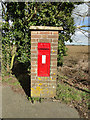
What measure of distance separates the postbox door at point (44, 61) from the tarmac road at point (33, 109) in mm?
867

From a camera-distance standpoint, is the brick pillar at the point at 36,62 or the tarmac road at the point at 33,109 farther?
the brick pillar at the point at 36,62

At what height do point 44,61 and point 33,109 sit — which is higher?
point 44,61

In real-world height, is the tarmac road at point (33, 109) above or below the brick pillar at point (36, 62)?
below

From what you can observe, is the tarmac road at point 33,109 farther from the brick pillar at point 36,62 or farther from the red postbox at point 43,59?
the red postbox at point 43,59

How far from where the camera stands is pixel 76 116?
245 cm

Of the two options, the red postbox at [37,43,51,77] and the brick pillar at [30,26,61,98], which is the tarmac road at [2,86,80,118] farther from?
the red postbox at [37,43,51,77]

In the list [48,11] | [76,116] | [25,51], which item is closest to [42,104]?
[76,116]

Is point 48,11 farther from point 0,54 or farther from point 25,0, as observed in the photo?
point 0,54

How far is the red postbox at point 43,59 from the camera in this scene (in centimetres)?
285

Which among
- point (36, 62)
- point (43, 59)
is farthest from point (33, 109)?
point (43, 59)

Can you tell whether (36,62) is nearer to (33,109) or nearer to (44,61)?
(44,61)

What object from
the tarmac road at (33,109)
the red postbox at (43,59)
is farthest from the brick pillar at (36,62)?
the tarmac road at (33,109)

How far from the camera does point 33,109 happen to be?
8.82 ft

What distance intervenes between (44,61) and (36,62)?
23cm
